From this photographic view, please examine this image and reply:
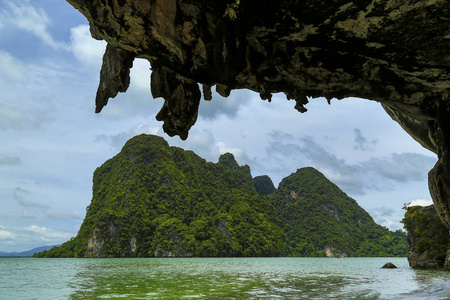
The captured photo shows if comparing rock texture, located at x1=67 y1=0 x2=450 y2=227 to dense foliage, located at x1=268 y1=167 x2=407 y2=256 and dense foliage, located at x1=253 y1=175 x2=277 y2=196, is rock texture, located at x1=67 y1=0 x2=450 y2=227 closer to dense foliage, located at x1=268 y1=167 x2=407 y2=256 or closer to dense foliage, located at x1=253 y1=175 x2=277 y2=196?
dense foliage, located at x1=268 y1=167 x2=407 y2=256

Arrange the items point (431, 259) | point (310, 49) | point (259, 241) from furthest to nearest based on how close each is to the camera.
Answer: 1. point (259, 241)
2. point (431, 259)
3. point (310, 49)

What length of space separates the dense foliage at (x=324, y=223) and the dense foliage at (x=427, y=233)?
60.2 m

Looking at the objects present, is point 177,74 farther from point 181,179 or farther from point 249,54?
point 181,179

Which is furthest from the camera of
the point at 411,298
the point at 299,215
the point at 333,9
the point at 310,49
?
the point at 299,215

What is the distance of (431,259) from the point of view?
2419 cm

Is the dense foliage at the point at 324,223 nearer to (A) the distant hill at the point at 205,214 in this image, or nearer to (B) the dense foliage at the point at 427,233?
(A) the distant hill at the point at 205,214

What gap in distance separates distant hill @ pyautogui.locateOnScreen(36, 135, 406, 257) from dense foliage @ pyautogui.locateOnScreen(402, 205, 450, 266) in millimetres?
46334

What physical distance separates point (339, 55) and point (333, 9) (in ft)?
5.27

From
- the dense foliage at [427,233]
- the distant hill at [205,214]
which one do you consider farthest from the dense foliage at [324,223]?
the dense foliage at [427,233]

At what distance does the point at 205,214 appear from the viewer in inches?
3381

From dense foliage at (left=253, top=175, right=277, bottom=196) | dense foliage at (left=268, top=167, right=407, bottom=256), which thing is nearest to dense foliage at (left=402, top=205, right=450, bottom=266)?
dense foliage at (left=268, top=167, right=407, bottom=256)

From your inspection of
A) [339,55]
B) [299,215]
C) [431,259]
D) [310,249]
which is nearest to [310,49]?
[339,55]

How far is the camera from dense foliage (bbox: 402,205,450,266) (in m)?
23.4

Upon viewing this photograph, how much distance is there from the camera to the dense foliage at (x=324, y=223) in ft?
283
